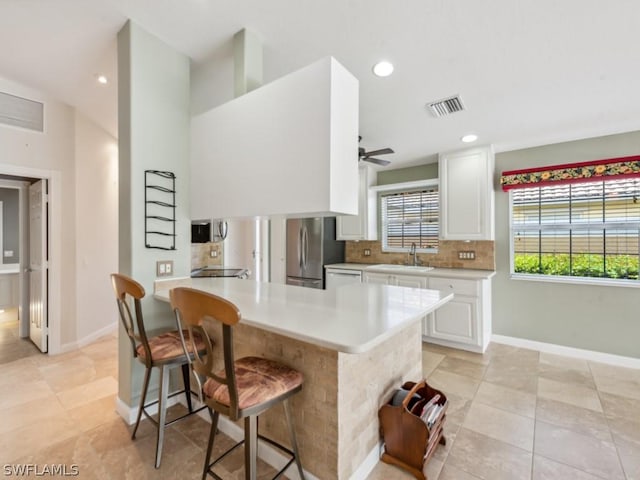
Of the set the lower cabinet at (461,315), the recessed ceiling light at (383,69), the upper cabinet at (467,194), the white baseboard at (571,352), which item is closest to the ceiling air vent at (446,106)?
the recessed ceiling light at (383,69)

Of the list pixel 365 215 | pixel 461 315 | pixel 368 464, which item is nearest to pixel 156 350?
pixel 368 464

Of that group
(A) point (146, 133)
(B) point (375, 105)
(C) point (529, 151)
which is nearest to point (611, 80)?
(C) point (529, 151)

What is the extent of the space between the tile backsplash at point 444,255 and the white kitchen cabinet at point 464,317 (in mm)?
328

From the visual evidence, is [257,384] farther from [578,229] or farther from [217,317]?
[578,229]

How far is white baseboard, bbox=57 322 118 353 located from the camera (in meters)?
3.30

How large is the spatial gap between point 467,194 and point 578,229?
125 cm

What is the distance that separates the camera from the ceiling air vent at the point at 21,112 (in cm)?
279

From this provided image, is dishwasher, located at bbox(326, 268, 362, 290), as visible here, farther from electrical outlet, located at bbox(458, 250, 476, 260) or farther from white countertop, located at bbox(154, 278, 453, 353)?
white countertop, located at bbox(154, 278, 453, 353)

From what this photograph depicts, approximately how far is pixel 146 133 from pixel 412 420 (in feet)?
8.21

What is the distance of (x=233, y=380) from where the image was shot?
116 centimetres

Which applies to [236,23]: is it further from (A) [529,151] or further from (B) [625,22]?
(A) [529,151]

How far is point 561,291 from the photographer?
3393 mm

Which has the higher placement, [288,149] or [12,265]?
[288,149]

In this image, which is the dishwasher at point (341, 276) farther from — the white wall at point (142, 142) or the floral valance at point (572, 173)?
the white wall at point (142, 142)
